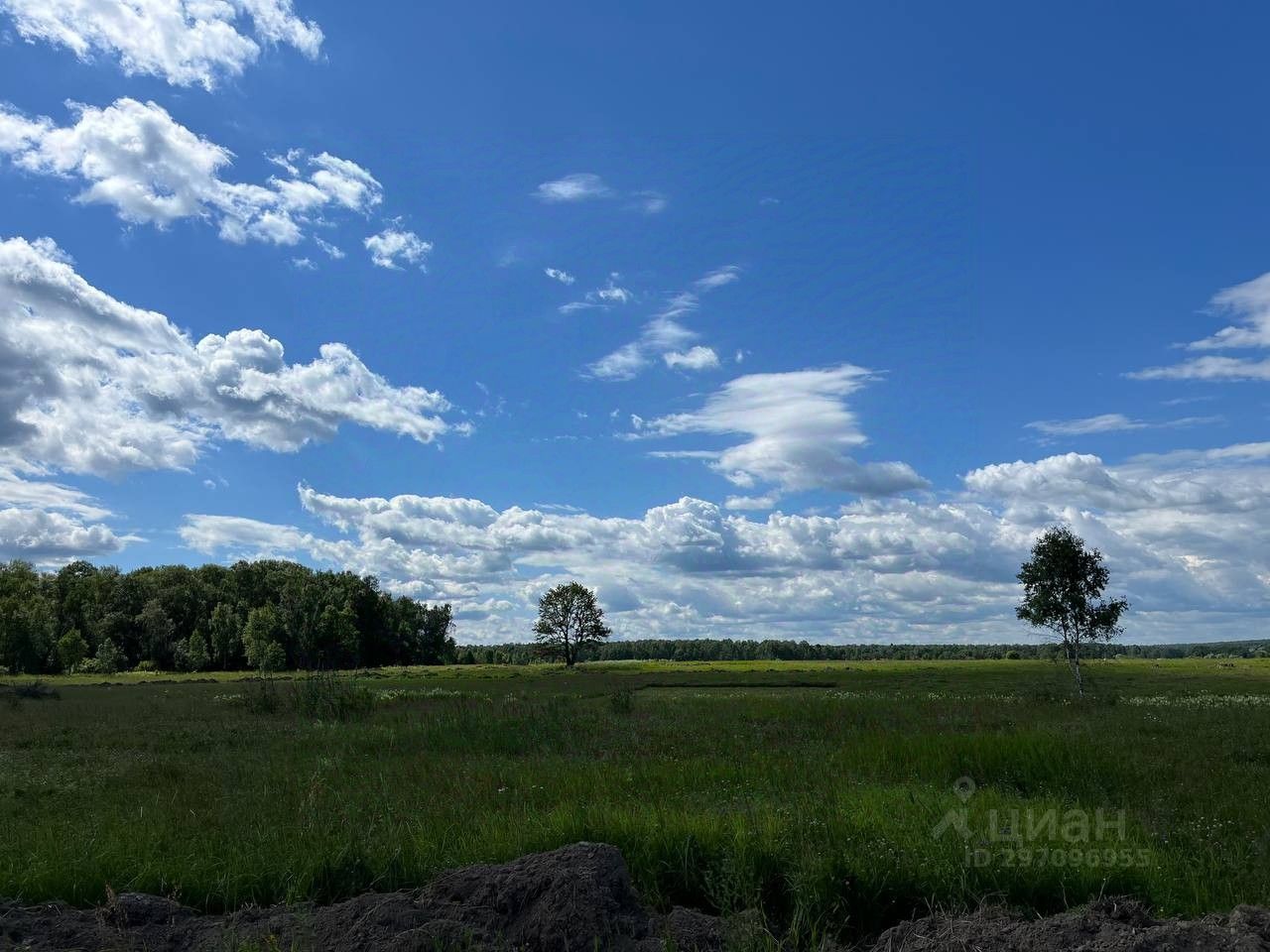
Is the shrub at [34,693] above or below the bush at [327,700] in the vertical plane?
below

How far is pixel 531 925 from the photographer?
664 cm

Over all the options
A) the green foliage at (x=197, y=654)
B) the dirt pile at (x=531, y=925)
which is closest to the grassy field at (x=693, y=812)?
the dirt pile at (x=531, y=925)

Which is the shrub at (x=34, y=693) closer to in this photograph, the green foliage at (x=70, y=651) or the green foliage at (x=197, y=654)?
the green foliage at (x=70, y=651)

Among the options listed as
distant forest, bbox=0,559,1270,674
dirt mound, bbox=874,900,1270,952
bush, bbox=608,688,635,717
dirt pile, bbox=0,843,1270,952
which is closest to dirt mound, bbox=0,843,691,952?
dirt pile, bbox=0,843,1270,952

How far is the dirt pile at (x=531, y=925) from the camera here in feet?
20.0

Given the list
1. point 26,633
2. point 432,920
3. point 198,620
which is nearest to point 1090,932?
point 432,920

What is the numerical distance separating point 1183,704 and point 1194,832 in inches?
1224

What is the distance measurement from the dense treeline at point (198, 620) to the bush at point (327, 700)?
79.9 meters

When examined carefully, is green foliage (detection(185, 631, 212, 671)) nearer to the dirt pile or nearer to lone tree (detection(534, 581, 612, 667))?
lone tree (detection(534, 581, 612, 667))

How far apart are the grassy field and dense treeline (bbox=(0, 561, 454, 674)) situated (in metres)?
95.8

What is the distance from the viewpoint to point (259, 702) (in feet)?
113

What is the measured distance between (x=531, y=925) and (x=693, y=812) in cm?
402

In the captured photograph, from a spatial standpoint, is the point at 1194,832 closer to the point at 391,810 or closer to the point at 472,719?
the point at 391,810

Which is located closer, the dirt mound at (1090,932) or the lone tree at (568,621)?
the dirt mound at (1090,932)
